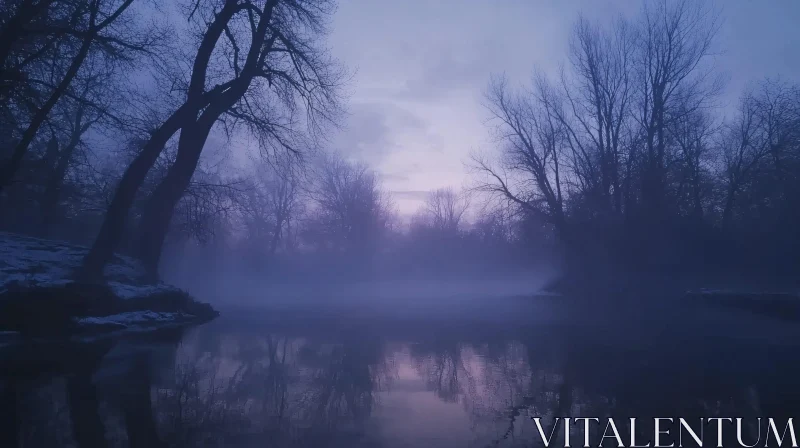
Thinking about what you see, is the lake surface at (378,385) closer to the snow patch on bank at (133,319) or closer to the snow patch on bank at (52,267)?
the snow patch on bank at (133,319)

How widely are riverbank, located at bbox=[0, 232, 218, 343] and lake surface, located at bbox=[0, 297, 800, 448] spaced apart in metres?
1.17

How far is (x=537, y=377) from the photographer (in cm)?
638

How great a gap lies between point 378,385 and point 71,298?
7533mm

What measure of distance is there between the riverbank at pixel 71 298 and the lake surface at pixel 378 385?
1.17m

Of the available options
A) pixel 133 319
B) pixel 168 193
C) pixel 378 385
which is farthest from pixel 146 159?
pixel 378 385

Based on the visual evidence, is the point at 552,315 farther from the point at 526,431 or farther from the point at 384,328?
the point at 526,431

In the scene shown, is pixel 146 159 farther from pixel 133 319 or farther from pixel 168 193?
pixel 133 319

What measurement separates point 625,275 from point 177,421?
2465 cm

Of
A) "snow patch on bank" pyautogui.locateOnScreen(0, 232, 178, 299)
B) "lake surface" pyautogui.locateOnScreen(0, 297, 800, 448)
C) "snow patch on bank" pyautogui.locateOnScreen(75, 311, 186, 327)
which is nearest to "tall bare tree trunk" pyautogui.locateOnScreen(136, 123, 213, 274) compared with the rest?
"snow patch on bank" pyautogui.locateOnScreen(0, 232, 178, 299)

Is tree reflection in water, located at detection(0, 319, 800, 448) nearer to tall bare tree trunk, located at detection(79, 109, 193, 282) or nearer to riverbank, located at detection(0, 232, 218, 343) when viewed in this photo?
riverbank, located at detection(0, 232, 218, 343)

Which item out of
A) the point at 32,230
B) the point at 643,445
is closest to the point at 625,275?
the point at 643,445

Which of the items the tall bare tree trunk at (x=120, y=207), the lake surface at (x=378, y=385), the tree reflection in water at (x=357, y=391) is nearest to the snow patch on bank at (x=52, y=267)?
the tall bare tree trunk at (x=120, y=207)

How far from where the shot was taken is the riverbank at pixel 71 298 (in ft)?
30.1

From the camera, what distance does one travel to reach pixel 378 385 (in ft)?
20.2
